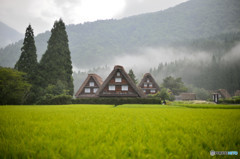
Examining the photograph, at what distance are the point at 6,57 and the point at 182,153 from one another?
222996 millimetres

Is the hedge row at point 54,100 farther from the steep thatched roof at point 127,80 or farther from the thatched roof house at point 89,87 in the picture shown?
the thatched roof house at point 89,87

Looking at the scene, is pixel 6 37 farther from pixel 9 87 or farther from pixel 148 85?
pixel 148 85

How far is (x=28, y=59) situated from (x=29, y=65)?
1.33 m

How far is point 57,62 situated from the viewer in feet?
98.8

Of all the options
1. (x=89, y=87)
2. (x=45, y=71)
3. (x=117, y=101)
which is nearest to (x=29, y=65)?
(x=45, y=71)

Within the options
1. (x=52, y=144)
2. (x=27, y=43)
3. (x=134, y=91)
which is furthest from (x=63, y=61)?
(x=52, y=144)

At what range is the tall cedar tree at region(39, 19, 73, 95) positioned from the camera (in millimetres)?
28841

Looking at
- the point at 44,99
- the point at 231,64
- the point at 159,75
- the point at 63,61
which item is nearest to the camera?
the point at 44,99

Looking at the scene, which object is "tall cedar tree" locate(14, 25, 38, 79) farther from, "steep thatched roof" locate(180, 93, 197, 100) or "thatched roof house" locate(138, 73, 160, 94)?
"steep thatched roof" locate(180, 93, 197, 100)

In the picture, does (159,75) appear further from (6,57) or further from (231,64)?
(6,57)

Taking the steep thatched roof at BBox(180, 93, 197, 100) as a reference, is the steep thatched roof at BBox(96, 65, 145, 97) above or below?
above

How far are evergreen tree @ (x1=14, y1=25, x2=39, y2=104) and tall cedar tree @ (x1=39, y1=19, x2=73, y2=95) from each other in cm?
144

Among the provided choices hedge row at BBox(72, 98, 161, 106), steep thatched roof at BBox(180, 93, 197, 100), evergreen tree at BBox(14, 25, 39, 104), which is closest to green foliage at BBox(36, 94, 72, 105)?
evergreen tree at BBox(14, 25, 39, 104)

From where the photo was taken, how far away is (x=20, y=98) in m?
22.5
